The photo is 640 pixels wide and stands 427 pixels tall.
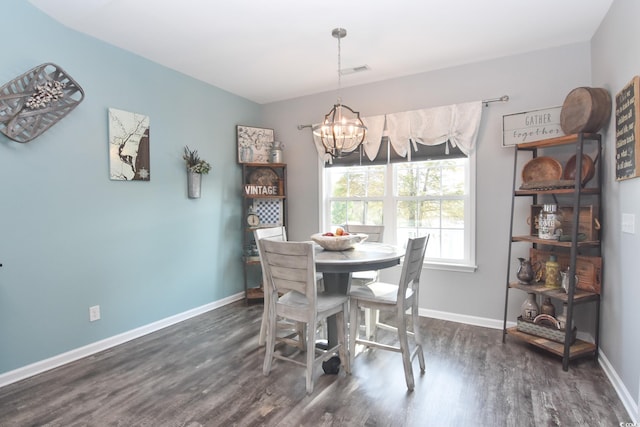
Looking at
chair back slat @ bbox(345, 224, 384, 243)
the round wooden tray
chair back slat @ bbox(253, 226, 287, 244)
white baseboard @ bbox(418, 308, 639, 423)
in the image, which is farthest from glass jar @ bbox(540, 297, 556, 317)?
chair back slat @ bbox(253, 226, 287, 244)

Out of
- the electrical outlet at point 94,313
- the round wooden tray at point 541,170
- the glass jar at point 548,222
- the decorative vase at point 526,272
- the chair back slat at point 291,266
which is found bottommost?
the electrical outlet at point 94,313

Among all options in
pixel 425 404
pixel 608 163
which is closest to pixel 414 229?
pixel 608 163

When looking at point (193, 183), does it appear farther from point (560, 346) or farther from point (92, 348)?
point (560, 346)

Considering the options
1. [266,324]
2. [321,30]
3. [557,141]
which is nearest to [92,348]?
[266,324]

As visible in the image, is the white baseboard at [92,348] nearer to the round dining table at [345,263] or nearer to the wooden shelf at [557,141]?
the round dining table at [345,263]

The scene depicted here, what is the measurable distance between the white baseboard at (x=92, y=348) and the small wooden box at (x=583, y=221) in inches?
136

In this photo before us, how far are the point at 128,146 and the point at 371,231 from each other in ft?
7.80

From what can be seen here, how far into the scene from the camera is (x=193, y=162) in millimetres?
3615

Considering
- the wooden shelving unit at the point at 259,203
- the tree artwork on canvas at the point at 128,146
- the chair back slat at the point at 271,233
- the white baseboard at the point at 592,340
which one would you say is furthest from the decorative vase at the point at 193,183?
the white baseboard at the point at 592,340

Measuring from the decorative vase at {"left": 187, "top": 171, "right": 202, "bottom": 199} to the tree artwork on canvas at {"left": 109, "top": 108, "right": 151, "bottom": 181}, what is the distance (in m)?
0.45

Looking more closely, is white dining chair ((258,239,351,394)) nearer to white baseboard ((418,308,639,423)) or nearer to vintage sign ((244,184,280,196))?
white baseboard ((418,308,639,423))

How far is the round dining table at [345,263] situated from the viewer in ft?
7.36

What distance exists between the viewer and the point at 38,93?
240 centimetres

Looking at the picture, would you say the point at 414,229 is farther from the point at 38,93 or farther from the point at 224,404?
the point at 38,93
